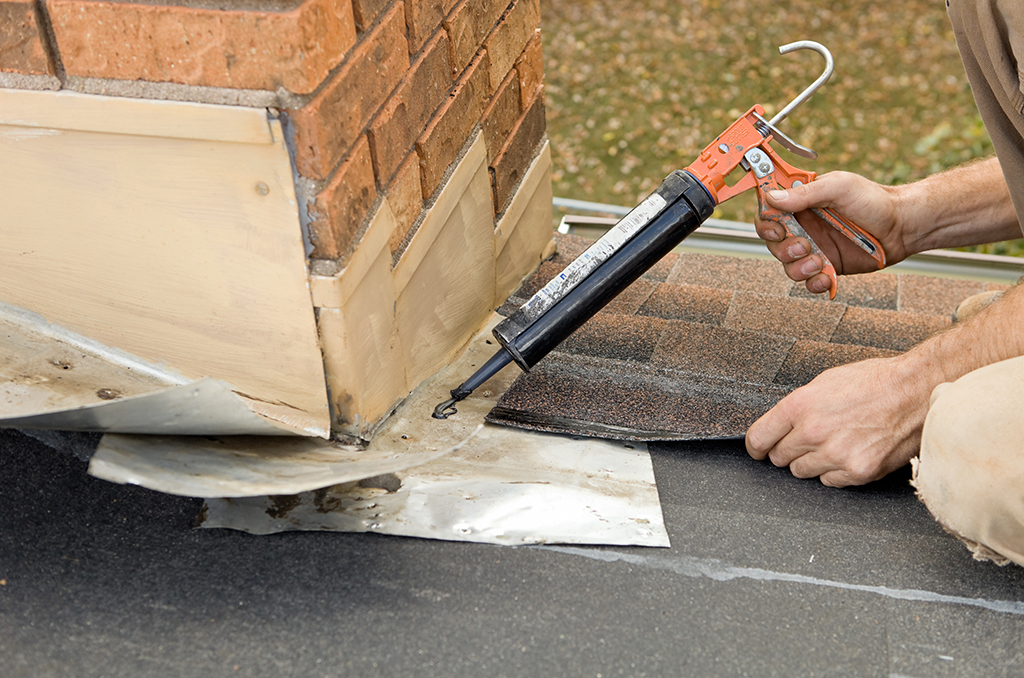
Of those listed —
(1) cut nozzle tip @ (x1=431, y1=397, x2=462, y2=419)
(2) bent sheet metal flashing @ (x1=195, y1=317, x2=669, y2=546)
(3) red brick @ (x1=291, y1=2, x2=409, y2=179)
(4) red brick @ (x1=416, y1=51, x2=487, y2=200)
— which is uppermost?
(3) red brick @ (x1=291, y1=2, x2=409, y2=179)

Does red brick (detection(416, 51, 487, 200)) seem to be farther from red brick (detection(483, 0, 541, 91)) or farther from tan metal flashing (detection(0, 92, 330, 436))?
tan metal flashing (detection(0, 92, 330, 436))

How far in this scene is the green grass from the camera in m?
5.40

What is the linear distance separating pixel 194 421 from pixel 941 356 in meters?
1.17

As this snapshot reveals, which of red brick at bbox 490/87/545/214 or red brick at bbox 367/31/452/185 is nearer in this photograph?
red brick at bbox 367/31/452/185

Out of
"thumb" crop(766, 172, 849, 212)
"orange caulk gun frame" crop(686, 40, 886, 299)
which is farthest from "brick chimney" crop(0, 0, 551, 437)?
"thumb" crop(766, 172, 849, 212)

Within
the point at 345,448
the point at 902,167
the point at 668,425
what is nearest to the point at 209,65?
the point at 345,448

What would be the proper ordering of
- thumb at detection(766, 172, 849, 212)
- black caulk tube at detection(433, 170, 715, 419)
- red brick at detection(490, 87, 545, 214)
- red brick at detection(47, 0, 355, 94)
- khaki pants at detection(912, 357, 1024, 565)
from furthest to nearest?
red brick at detection(490, 87, 545, 214) → thumb at detection(766, 172, 849, 212) → black caulk tube at detection(433, 170, 715, 419) → khaki pants at detection(912, 357, 1024, 565) → red brick at detection(47, 0, 355, 94)

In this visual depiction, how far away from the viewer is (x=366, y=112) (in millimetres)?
1280

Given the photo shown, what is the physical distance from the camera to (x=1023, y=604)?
1.16m

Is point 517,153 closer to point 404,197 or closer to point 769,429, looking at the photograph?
point 404,197

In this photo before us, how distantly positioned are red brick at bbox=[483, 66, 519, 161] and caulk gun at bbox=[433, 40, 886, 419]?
0.37 metres

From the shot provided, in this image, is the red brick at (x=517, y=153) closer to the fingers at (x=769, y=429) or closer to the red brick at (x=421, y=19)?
the red brick at (x=421, y=19)

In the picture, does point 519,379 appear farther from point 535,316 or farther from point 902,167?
point 902,167

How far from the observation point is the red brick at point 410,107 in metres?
1.33
